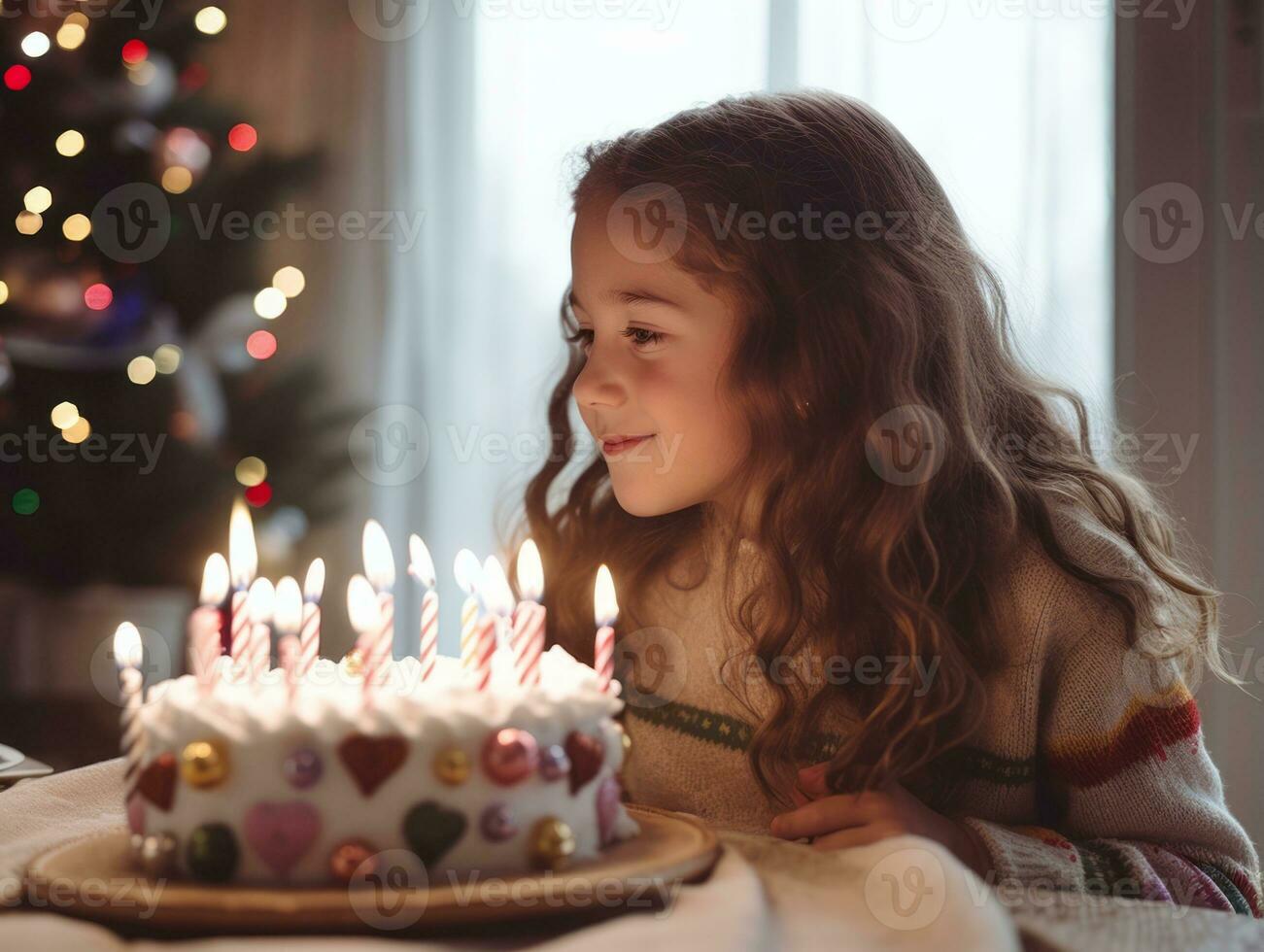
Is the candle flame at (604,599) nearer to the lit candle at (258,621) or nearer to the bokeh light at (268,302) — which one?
the lit candle at (258,621)

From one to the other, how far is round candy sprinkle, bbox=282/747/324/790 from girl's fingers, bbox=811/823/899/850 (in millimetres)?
431

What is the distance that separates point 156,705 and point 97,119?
6.56 feet

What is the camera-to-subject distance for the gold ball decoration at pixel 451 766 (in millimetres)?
794

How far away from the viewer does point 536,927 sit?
74 centimetres

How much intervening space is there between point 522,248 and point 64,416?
3.53 feet

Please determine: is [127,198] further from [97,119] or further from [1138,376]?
[1138,376]

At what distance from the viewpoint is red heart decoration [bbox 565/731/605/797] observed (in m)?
0.84

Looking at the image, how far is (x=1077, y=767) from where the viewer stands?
1.20 meters

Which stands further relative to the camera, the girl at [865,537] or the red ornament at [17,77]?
the red ornament at [17,77]

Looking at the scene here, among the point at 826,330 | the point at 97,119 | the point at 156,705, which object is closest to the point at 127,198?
the point at 97,119

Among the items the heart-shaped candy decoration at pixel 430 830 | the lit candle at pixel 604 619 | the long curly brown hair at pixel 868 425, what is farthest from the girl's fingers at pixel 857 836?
the heart-shaped candy decoration at pixel 430 830

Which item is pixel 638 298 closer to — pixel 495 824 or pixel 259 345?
pixel 495 824

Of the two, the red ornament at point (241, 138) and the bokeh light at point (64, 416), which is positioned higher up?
the red ornament at point (241, 138)

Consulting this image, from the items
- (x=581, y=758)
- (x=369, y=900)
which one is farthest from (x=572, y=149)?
(x=369, y=900)
